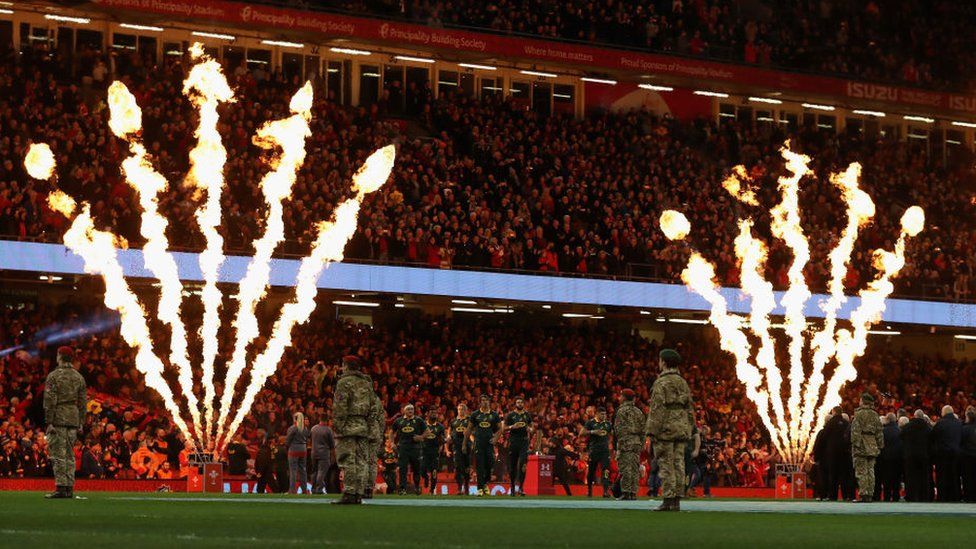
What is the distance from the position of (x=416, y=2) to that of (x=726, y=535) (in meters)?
37.1

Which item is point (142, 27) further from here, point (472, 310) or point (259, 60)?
point (472, 310)

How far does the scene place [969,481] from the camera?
31.7 meters

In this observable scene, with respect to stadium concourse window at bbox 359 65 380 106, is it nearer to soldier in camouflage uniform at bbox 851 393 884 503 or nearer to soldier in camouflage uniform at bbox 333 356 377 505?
soldier in camouflage uniform at bbox 851 393 884 503

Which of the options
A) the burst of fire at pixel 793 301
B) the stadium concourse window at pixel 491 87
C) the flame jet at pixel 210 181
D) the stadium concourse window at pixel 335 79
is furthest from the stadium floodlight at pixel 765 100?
the flame jet at pixel 210 181

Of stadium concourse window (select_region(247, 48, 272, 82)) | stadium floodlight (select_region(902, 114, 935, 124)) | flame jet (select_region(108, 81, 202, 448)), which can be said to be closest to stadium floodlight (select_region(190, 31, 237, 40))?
stadium concourse window (select_region(247, 48, 272, 82))

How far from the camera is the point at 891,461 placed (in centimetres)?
3253

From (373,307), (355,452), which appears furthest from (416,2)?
(355,452)

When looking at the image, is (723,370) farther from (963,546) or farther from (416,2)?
(963,546)

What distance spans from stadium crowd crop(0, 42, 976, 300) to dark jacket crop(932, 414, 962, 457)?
1548cm

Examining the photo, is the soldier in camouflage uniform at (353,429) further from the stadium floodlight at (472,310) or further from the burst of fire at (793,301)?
the stadium floodlight at (472,310)

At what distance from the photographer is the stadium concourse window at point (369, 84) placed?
51.2 metres

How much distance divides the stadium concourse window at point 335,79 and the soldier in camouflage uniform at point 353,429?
29.2m

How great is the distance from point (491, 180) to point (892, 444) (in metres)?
17.3

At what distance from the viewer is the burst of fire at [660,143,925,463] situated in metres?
44.4
